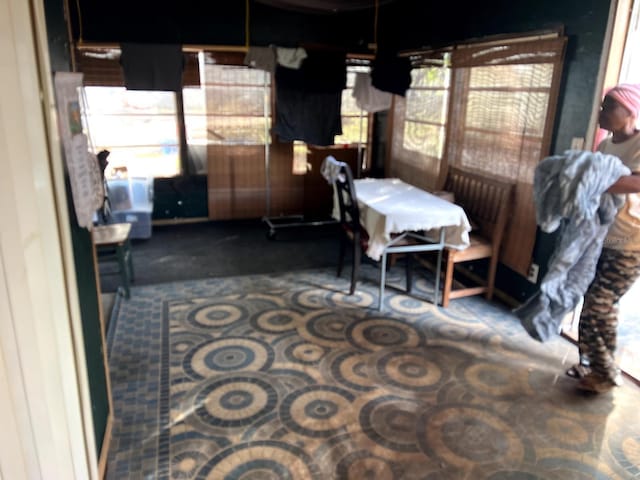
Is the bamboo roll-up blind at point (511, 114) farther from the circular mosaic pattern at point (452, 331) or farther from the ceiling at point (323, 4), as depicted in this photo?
the ceiling at point (323, 4)

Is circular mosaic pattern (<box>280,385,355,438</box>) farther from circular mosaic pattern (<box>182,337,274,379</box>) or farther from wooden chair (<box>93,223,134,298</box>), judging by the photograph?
wooden chair (<box>93,223,134,298</box>)

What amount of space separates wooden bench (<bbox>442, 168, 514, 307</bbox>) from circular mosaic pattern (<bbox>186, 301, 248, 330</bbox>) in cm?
140

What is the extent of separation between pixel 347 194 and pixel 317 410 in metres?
1.58

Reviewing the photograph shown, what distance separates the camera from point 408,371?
2578 millimetres

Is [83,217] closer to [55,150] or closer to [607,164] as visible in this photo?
[55,150]

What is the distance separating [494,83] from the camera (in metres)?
3.33

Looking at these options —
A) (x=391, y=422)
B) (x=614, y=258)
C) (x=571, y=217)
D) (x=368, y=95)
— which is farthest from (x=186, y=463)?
(x=368, y=95)

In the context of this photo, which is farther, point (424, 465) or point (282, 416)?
point (282, 416)

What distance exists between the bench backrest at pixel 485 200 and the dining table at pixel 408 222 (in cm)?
27

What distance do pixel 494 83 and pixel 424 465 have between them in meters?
2.54

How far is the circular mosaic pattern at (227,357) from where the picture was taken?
2.56m

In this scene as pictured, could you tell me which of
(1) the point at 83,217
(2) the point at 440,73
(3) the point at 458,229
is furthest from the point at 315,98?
(1) the point at 83,217

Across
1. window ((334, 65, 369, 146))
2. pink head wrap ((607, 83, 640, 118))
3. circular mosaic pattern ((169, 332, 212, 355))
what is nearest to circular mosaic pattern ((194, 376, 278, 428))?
circular mosaic pattern ((169, 332, 212, 355))

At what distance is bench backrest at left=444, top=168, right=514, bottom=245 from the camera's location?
10.6 ft
